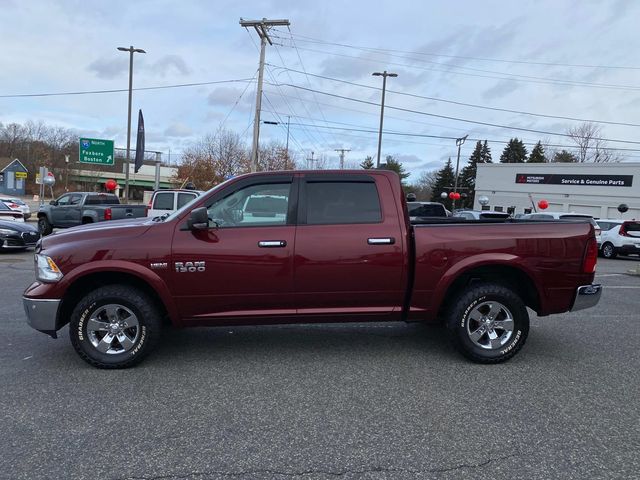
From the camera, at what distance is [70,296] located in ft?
15.0

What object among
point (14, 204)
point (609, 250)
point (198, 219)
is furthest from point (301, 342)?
point (14, 204)

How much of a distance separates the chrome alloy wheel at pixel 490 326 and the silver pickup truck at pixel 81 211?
13.3 meters

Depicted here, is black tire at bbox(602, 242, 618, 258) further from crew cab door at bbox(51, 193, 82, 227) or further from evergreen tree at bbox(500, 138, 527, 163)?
evergreen tree at bbox(500, 138, 527, 163)

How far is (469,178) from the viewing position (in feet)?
253

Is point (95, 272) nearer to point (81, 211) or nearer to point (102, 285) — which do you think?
point (102, 285)

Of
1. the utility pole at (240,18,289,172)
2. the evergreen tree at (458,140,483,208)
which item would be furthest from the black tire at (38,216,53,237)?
the evergreen tree at (458,140,483,208)

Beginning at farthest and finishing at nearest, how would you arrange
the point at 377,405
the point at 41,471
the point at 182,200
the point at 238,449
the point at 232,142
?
1. the point at 232,142
2. the point at 182,200
3. the point at 377,405
4. the point at 238,449
5. the point at 41,471

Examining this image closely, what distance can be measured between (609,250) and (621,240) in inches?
24.9

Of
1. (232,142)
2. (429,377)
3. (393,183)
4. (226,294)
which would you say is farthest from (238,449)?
(232,142)

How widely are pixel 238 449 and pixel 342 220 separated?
2.31 m

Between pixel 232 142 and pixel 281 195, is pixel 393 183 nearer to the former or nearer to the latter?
pixel 281 195

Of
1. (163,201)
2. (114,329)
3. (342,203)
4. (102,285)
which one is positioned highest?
(342,203)

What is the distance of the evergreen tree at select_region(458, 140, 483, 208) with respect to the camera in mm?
72562

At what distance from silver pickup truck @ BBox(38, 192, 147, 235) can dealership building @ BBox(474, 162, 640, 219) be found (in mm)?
30478
